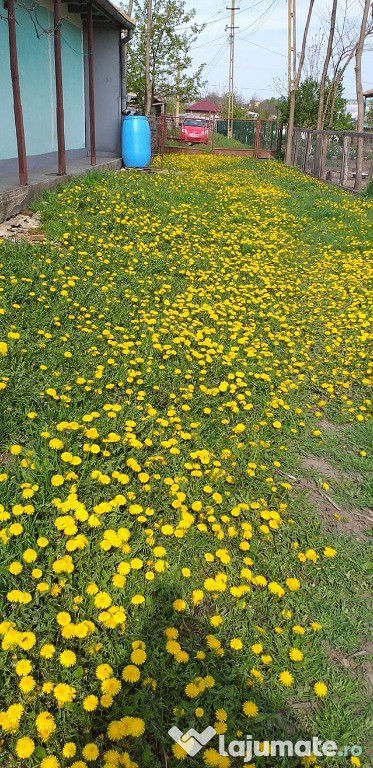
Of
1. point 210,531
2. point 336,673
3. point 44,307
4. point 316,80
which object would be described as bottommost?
point 336,673

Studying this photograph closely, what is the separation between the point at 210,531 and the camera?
7.95 feet

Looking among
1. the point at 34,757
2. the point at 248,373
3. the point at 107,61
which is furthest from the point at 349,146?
the point at 34,757

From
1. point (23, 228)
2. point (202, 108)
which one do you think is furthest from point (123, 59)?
point (202, 108)

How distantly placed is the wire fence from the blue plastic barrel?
542 centimetres

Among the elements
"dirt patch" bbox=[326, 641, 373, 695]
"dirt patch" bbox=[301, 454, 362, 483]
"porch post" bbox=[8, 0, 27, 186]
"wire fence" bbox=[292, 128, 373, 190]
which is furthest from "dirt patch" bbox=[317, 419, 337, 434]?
"wire fence" bbox=[292, 128, 373, 190]

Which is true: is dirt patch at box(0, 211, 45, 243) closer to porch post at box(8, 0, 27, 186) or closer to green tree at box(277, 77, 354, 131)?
porch post at box(8, 0, 27, 186)

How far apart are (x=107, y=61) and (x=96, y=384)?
11.9 m

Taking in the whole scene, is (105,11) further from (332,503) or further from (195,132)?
(195,132)

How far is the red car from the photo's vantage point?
90.1 feet

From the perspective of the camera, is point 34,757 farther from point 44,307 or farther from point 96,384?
point 44,307

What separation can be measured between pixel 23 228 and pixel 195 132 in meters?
24.9

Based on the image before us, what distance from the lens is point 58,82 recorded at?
7.31 m

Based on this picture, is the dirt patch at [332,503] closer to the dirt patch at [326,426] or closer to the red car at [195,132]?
the dirt patch at [326,426]

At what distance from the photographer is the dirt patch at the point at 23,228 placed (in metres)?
5.59
